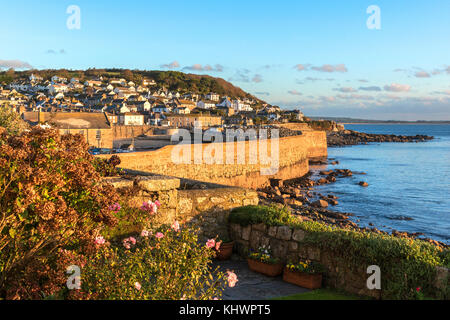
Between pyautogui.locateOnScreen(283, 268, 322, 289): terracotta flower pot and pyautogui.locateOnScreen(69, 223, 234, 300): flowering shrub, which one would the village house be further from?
pyautogui.locateOnScreen(69, 223, 234, 300): flowering shrub

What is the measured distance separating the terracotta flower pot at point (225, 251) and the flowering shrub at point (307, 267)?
5.03 ft

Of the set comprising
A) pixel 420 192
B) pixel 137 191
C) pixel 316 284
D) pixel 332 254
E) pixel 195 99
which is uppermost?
pixel 195 99

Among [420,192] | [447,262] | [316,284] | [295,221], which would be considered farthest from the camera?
[420,192]

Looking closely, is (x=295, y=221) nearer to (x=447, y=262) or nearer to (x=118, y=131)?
(x=447, y=262)

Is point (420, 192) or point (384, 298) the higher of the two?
point (384, 298)

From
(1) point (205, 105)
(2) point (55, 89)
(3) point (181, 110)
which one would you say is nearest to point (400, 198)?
(3) point (181, 110)

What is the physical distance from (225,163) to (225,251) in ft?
61.2

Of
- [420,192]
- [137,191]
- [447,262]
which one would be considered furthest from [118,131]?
[447,262]

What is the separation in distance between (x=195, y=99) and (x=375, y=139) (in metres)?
79.1

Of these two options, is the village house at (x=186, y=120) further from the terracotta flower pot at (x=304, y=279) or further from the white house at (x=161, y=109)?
the terracotta flower pot at (x=304, y=279)

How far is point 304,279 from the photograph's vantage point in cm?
604

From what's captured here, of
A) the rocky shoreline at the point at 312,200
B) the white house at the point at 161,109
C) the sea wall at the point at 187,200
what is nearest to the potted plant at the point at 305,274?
the sea wall at the point at 187,200

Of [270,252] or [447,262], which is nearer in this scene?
[447,262]

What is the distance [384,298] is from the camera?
533cm
